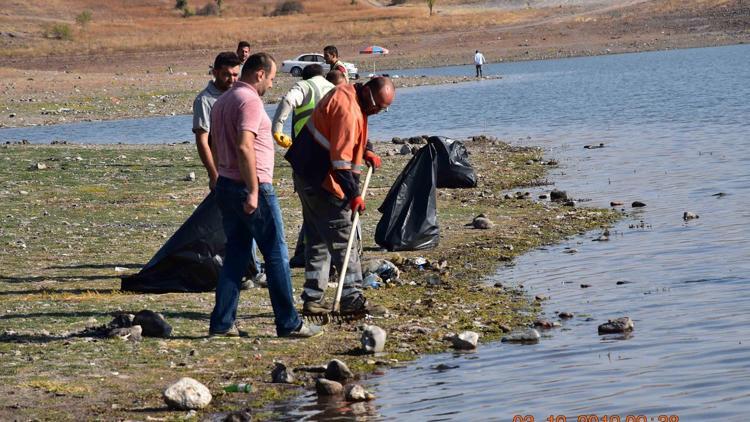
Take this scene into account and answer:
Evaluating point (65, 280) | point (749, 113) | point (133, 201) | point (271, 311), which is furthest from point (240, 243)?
point (749, 113)

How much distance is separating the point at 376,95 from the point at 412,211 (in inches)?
153

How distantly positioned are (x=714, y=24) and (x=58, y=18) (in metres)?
46.7

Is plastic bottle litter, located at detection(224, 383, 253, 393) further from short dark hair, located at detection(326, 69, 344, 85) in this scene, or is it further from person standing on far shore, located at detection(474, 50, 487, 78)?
person standing on far shore, located at detection(474, 50, 487, 78)

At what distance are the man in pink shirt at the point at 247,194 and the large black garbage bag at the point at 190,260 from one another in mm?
1516

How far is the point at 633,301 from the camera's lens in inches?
387

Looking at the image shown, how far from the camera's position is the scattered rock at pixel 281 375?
729cm

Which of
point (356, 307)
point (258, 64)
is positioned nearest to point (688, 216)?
point (356, 307)

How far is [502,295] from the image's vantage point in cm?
999

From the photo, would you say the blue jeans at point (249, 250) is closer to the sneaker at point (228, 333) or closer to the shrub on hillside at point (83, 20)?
the sneaker at point (228, 333)

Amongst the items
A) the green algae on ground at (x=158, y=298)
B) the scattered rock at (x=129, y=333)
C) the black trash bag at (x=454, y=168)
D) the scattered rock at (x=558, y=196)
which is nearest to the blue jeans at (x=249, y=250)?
the green algae on ground at (x=158, y=298)

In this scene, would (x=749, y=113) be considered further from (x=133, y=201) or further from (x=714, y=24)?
(x=714, y=24)

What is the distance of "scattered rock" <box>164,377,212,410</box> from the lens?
6.68 metres
